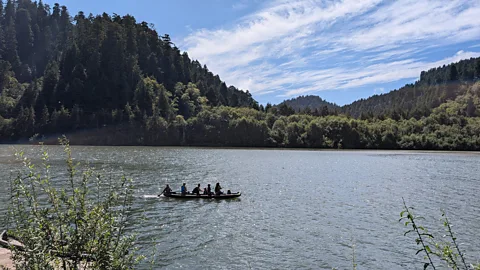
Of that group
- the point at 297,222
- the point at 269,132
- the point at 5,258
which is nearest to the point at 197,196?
the point at 297,222

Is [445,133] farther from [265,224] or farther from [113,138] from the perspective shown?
[265,224]

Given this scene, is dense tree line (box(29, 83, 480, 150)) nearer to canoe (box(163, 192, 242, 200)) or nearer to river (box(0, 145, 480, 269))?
river (box(0, 145, 480, 269))

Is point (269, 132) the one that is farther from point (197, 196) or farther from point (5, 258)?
point (5, 258)

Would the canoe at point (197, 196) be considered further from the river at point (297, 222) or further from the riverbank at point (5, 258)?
the riverbank at point (5, 258)

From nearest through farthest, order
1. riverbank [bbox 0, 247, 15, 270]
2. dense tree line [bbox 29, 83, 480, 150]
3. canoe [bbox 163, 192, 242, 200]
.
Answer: riverbank [bbox 0, 247, 15, 270] → canoe [bbox 163, 192, 242, 200] → dense tree line [bbox 29, 83, 480, 150]

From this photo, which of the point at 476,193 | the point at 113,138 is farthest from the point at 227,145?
the point at 476,193

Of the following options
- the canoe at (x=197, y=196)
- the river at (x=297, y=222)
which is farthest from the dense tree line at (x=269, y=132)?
the canoe at (x=197, y=196)

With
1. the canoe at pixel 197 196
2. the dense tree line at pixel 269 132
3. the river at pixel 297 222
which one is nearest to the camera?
the river at pixel 297 222

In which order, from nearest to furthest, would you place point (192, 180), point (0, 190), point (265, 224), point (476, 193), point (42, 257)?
point (42, 257) → point (265, 224) → point (0, 190) → point (476, 193) → point (192, 180)

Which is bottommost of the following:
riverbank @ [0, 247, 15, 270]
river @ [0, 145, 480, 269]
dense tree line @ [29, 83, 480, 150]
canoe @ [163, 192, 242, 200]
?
river @ [0, 145, 480, 269]

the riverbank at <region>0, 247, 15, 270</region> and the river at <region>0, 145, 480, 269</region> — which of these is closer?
the riverbank at <region>0, 247, 15, 270</region>

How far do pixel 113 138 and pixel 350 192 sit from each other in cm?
14566

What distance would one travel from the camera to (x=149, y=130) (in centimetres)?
18312

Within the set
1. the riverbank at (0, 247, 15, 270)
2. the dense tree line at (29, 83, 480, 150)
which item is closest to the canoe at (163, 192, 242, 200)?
the riverbank at (0, 247, 15, 270)
